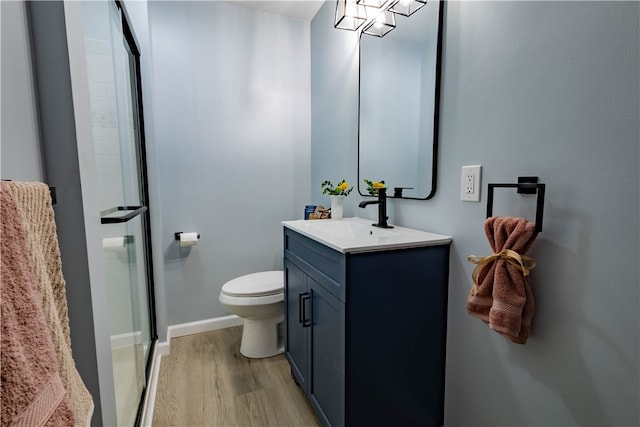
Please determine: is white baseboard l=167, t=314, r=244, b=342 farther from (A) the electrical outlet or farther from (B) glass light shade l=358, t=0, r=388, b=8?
(B) glass light shade l=358, t=0, r=388, b=8

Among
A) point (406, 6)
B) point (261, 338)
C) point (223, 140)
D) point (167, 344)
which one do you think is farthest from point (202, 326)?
point (406, 6)

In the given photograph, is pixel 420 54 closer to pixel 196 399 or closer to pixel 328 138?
pixel 328 138

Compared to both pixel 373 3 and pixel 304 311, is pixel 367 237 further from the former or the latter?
pixel 373 3

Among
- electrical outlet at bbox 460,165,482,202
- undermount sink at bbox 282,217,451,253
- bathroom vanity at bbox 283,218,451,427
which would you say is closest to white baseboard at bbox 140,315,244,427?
bathroom vanity at bbox 283,218,451,427

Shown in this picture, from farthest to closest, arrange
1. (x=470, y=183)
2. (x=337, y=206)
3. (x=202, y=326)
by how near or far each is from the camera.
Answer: (x=202, y=326) → (x=337, y=206) → (x=470, y=183)

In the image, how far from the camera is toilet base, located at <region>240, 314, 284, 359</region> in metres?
2.00

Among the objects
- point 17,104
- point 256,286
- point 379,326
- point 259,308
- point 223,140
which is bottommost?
point 259,308

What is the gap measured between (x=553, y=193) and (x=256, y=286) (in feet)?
5.24

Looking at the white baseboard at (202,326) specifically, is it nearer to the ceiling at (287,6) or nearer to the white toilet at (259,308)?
the white toilet at (259,308)

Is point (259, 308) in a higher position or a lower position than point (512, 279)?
lower

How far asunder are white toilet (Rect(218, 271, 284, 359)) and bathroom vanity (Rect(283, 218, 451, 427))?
582mm

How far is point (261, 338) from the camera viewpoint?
2008mm

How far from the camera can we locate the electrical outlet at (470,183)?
1102 mm

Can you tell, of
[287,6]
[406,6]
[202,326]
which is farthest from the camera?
[202,326]
